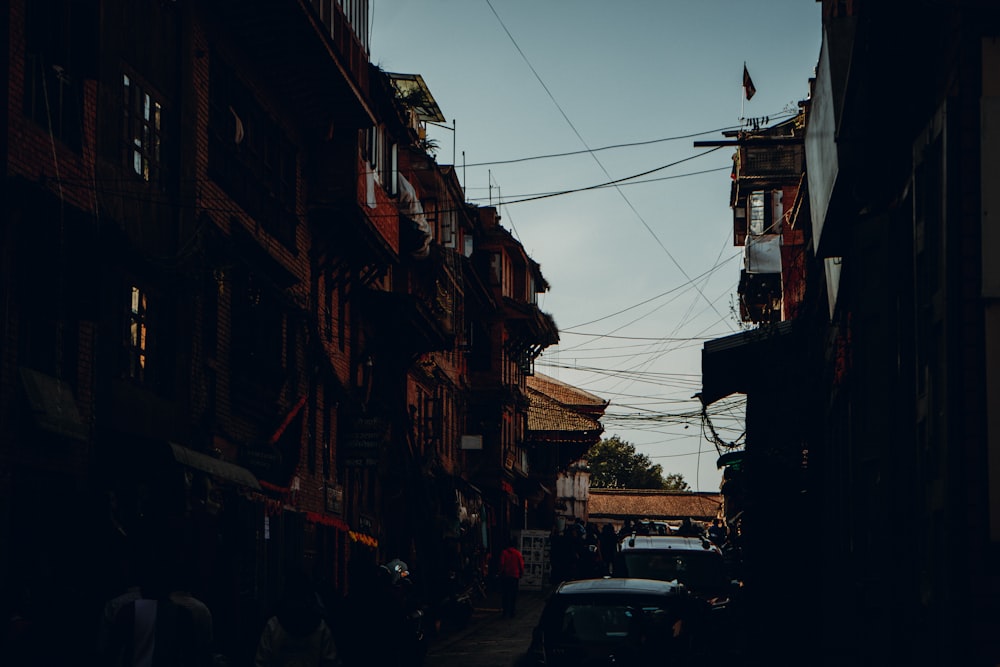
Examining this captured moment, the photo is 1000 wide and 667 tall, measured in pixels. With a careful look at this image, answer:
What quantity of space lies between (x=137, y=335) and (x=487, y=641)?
9665 millimetres

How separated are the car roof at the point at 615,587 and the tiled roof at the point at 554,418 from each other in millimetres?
53609

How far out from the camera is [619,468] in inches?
5290

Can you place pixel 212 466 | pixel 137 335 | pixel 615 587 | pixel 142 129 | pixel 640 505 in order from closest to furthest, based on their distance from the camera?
pixel 615 587 < pixel 212 466 < pixel 137 335 < pixel 142 129 < pixel 640 505

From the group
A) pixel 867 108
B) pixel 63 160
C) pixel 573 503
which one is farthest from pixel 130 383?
pixel 573 503

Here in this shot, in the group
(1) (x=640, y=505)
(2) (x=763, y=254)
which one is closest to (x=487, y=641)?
(2) (x=763, y=254)

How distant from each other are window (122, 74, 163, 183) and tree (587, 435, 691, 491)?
113081 mm

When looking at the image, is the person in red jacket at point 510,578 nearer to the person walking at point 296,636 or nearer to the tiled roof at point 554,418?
the person walking at point 296,636

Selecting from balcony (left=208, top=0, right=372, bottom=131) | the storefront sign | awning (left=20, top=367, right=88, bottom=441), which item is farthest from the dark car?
the storefront sign

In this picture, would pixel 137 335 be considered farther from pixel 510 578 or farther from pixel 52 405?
pixel 510 578

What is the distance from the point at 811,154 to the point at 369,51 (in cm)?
1400

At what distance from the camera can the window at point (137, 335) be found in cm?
1983

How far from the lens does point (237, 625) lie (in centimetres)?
2102

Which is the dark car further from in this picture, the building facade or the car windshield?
the car windshield

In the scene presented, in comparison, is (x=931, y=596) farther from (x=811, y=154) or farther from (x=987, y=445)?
(x=811, y=154)
